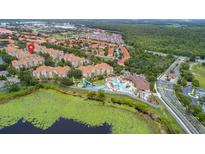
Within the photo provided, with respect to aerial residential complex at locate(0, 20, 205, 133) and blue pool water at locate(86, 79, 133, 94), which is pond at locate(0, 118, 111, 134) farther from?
blue pool water at locate(86, 79, 133, 94)

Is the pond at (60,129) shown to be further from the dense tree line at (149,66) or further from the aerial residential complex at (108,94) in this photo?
the dense tree line at (149,66)

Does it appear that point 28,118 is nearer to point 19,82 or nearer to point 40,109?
point 40,109

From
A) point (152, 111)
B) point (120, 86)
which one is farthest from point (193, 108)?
point (120, 86)

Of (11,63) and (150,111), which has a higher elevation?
(11,63)

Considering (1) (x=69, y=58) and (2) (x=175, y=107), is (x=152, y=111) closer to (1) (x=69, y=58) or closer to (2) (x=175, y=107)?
(2) (x=175, y=107)

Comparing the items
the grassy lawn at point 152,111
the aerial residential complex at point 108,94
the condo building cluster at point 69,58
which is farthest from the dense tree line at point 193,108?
the condo building cluster at point 69,58

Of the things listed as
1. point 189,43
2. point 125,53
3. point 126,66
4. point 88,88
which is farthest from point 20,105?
point 189,43
